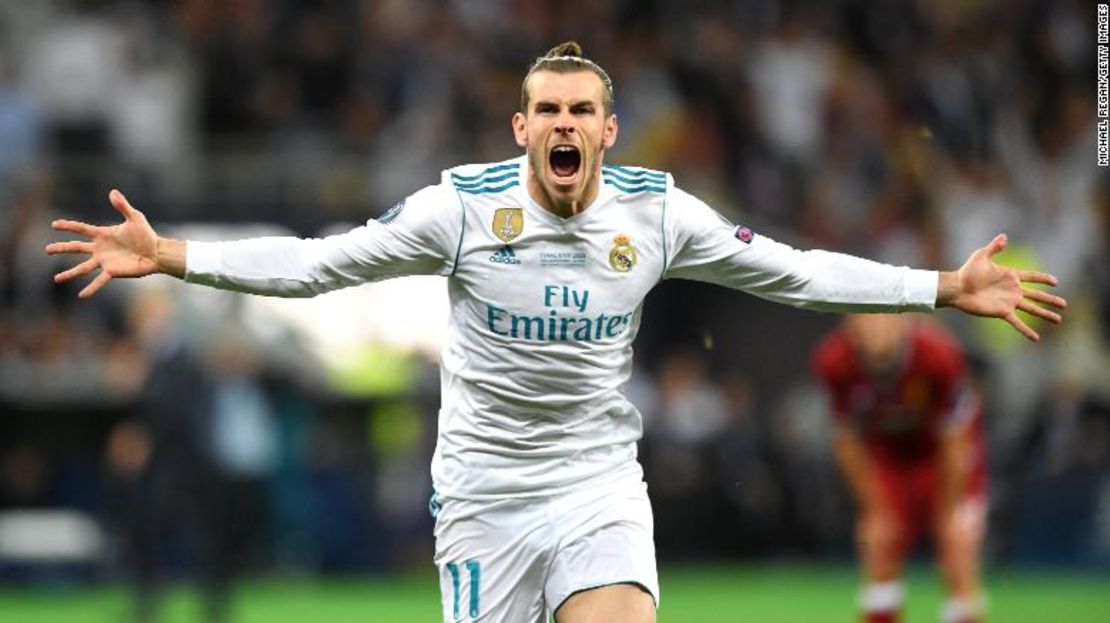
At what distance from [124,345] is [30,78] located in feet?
8.00

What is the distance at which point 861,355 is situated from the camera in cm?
1147

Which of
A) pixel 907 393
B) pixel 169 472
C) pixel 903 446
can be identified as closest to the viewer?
pixel 907 393

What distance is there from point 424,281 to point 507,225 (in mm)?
10808

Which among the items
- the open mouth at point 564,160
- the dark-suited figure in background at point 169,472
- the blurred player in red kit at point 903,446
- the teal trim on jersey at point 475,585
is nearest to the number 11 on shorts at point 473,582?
the teal trim on jersey at point 475,585

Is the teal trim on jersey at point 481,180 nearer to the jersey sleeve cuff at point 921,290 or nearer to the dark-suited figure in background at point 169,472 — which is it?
the jersey sleeve cuff at point 921,290

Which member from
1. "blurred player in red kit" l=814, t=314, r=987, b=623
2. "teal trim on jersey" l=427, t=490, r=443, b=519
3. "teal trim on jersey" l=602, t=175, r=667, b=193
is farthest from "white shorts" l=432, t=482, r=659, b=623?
"blurred player in red kit" l=814, t=314, r=987, b=623

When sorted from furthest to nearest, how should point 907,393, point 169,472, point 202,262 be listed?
1. point 169,472
2. point 907,393
3. point 202,262

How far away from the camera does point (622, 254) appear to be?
22.9 ft

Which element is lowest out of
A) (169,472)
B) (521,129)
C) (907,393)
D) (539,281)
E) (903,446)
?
(169,472)

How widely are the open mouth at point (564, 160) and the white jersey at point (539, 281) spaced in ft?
0.51

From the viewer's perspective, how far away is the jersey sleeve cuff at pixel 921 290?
7.13 metres

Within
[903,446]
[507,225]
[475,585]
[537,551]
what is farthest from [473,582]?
[903,446]

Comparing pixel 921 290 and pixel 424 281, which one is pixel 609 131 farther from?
pixel 424 281

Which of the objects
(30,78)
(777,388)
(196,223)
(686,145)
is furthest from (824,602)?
(30,78)
